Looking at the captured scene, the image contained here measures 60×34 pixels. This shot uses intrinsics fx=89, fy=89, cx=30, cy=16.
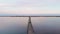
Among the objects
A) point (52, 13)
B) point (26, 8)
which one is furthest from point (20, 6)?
point (52, 13)

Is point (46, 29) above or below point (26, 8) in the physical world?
below

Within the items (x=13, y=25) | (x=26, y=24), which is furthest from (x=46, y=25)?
(x=13, y=25)

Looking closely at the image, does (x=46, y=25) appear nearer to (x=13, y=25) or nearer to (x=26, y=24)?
(x=26, y=24)

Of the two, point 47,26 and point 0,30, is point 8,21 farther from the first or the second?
point 47,26
